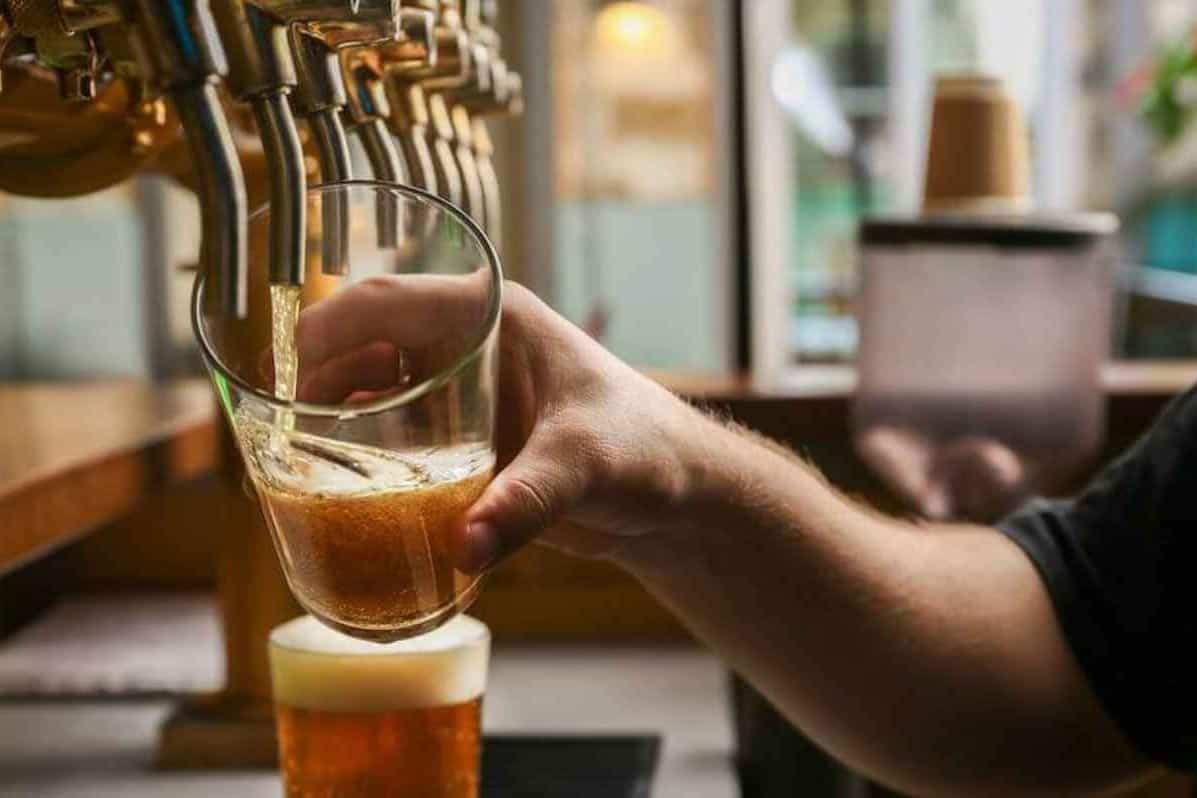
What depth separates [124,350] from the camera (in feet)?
18.2

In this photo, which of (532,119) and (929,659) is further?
(532,119)

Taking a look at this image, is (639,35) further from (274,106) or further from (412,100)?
Answer: (274,106)

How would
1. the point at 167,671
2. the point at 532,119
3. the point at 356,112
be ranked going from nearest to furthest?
1. the point at 356,112
2. the point at 167,671
3. the point at 532,119

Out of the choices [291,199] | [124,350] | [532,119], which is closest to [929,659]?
[291,199]

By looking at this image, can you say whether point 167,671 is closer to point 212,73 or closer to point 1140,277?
point 212,73

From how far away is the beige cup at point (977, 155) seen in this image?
226 centimetres

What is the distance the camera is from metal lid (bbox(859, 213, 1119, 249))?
213cm

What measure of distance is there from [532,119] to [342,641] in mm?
4551

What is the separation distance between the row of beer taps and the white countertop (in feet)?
1.99

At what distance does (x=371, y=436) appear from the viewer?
64cm

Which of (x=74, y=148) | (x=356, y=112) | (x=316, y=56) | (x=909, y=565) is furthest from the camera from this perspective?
(x=909, y=565)

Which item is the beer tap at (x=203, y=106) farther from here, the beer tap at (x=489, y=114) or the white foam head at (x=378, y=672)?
the beer tap at (x=489, y=114)

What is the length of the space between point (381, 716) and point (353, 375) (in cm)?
20

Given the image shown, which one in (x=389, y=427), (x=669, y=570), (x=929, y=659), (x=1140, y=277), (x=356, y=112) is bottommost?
(x=1140, y=277)
